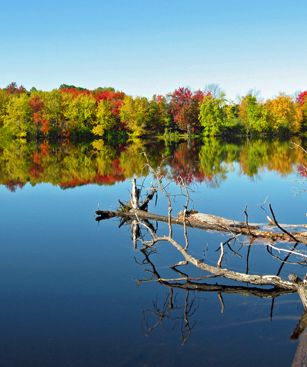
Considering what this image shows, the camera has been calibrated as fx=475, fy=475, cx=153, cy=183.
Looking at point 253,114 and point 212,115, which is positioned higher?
point 212,115

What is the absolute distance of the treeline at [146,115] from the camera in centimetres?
7931

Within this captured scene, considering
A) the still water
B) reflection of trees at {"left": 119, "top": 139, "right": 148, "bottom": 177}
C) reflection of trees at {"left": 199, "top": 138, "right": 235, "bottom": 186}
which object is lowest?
the still water

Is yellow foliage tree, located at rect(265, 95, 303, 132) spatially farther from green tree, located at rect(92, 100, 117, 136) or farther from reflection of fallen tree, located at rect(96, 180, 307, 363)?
reflection of fallen tree, located at rect(96, 180, 307, 363)

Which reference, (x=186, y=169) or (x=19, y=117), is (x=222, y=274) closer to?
(x=186, y=169)

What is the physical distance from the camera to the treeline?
7931cm

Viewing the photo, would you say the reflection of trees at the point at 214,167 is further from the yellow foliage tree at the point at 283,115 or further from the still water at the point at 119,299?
the yellow foliage tree at the point at 283,115

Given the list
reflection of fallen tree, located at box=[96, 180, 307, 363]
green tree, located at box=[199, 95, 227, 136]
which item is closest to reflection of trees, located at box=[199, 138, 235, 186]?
reflection of fallen tree, located at box=[96, 180, 307, 363]

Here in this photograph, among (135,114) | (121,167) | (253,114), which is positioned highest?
(135,114)

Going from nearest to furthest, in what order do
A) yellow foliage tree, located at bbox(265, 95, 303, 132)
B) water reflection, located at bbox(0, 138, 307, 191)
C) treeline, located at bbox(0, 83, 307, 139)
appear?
water reflection, located at bbox(0, 138, 307, 191), treeline, located at bbox(0, 83, 307, 139), yellow foliage tree, located at bbox(265, 95, 303, 132)

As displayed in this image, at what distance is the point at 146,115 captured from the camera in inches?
3369

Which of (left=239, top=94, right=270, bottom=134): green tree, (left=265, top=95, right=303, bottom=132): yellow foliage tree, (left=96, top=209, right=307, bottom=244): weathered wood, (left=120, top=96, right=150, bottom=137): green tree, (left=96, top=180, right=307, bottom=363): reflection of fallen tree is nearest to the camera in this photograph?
(left=96, top=180, right=307, bottom=363): reflection of fallen tree

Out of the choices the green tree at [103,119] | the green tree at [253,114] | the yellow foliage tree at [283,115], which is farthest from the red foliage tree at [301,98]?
the green tree at [103,119]

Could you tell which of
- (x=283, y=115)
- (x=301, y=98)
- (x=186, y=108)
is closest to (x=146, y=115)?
(x=186, y=108)

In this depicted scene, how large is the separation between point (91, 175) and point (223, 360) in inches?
1087
